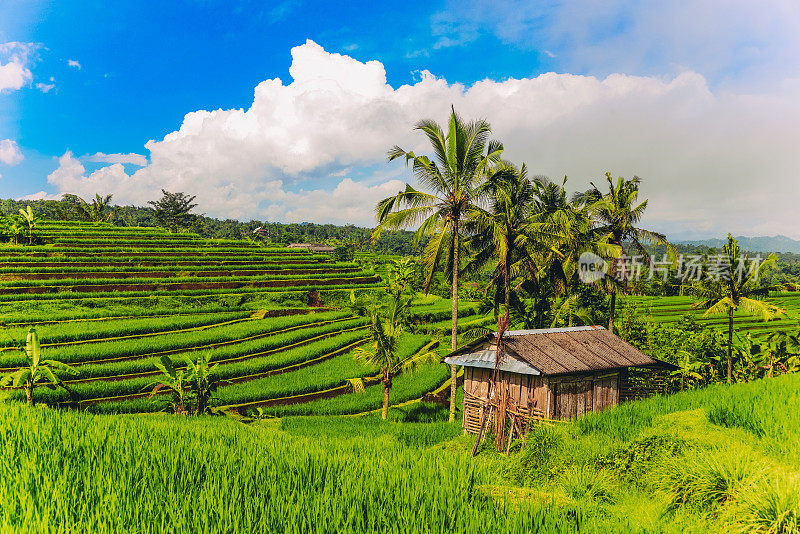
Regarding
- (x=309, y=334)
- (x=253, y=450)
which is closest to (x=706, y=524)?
(x=253, y=450)

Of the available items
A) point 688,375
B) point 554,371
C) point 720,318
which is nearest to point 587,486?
point 554,371

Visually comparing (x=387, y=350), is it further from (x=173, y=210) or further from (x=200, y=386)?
(x=173, y=210)

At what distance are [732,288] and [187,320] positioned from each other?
28.0m

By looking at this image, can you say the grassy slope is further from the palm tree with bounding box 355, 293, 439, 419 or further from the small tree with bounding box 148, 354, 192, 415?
the palm tree with bounding box 355, 293, 439, 419

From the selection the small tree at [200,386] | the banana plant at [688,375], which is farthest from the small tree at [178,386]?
the banana plant at [688,375]

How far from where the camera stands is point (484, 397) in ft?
40.4

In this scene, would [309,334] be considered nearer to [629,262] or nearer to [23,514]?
[629,262]

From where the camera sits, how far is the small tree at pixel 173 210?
243ft

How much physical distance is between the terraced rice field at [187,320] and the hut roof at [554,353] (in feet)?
25.0

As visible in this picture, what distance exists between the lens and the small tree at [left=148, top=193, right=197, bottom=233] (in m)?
74.2

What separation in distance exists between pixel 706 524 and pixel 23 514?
5.62m

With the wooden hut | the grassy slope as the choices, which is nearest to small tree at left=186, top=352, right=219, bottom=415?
the grassy slope

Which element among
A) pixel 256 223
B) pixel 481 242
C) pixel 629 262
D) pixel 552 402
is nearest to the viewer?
pixel 552 402

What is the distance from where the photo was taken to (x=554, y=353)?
38.5ft
